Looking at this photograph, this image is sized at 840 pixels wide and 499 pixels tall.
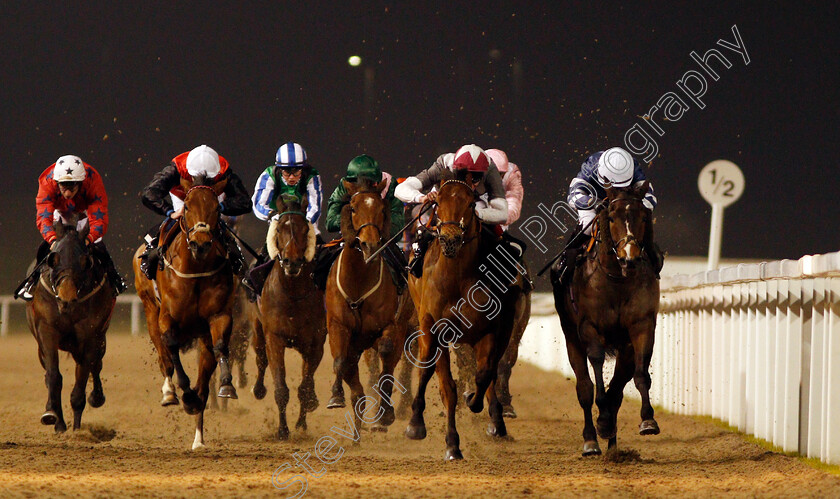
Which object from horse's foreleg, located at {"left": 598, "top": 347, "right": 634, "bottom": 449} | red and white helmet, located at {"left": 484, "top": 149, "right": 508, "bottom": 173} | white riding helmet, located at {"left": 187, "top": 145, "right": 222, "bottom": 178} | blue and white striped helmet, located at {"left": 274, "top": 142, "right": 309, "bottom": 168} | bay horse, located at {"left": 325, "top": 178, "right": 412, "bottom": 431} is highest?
red and white helmet, located at {"left": 484, "top": 149, "right": 508, "bottom": 173}

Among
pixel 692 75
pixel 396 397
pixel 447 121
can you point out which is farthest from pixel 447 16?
pixel 396 397

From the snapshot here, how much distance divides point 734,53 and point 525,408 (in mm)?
14122

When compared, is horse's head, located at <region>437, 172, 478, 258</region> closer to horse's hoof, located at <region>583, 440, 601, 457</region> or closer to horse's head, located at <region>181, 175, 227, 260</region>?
Answer: horse's hoof, located at <region>583, 440, 601, 457</region>

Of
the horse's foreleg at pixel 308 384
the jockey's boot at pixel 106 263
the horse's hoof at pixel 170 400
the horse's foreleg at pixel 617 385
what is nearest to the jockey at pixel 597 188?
the horse's foreleg at pixel 617 385

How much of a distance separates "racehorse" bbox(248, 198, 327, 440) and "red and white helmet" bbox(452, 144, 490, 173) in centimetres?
161

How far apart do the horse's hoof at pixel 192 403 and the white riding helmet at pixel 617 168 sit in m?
3.25

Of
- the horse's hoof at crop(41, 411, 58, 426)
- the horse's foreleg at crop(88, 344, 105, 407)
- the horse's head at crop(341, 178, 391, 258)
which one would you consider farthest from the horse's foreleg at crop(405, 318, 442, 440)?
the horse's foreleg at crop(88, 344, 105, 407)

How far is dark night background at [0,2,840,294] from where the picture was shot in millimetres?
23000

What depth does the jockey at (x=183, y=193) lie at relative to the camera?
8562 millimetres

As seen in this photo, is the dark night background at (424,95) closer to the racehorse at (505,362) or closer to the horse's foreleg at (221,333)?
the racehorse at (505,362)

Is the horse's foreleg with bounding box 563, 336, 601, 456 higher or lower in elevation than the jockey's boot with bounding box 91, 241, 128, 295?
lower

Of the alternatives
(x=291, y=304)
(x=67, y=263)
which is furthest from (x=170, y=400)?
(x=67, y=263)

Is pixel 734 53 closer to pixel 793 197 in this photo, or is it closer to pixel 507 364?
pixel 793 197

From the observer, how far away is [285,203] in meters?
8.78
